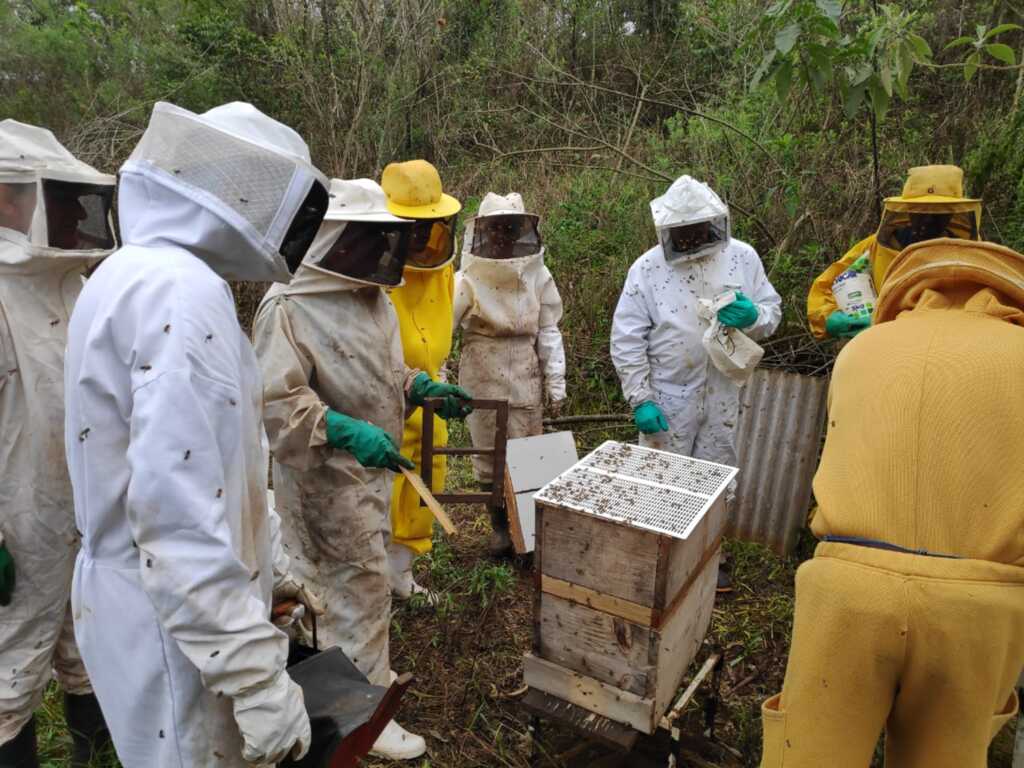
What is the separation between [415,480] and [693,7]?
7603 millimetres

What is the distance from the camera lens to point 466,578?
13.4ft

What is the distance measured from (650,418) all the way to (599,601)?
1842 millimetres

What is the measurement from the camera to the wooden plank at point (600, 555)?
2.14 meters

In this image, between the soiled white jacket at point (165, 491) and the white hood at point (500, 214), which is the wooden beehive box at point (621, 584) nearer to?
the soiled white jacket at point (165, 491)

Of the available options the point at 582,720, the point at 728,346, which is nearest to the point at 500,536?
the point at 728,346

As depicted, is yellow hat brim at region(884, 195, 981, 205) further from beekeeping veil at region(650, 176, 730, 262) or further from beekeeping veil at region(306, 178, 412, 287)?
beekeeping veil at region(306, 178, 412, 287)

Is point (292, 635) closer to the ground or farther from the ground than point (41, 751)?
farther from the ground

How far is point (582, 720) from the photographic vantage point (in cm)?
234

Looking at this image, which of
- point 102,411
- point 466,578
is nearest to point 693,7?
point 466,578

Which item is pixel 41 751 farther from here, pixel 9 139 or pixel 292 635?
pixel 9 139

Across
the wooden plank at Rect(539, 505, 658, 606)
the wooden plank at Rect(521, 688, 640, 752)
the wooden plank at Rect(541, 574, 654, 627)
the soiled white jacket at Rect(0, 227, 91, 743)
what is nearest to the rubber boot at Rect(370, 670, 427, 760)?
the wooden plank at Rect(521, 688, 640, 752)

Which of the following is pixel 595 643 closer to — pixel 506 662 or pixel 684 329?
pixel 506 662

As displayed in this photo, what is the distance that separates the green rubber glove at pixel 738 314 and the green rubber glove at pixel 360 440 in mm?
2155

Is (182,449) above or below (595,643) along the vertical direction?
above
